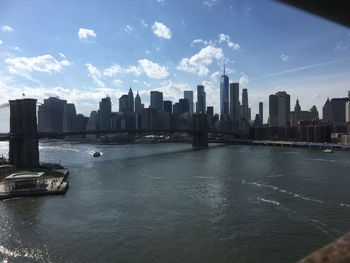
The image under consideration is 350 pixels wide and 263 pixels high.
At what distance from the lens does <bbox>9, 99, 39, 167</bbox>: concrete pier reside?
57688 mm

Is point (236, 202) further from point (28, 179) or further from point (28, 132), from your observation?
point (28, 132)

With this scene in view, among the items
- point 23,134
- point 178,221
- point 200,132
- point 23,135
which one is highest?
point 23,134

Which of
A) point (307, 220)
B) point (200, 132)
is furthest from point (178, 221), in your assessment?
point (200, 132)

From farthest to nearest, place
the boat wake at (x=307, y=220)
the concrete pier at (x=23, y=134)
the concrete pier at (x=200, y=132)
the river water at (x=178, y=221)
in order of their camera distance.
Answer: the concrete pier at (x=200, y=132) < the concrete pier at (x=23, y=134) < the boat wake at (x=307, y=220) < the river water at (x=178, y=221)

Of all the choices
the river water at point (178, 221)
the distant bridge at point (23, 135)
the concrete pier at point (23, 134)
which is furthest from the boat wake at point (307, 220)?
the distant bridge at point (23, 135)

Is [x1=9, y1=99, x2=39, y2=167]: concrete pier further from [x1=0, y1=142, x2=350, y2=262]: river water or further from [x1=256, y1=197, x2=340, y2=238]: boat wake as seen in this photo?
[x1=256, y1=197, x2=340, y2=238]: boat wake

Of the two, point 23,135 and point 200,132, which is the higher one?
point 23,135

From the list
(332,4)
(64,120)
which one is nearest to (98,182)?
(332,4)

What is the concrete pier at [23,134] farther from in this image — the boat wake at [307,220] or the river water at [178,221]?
the boat wake at [307,220]

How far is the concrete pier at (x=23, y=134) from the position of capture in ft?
189

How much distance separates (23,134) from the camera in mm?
58750

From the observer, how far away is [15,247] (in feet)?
68.4

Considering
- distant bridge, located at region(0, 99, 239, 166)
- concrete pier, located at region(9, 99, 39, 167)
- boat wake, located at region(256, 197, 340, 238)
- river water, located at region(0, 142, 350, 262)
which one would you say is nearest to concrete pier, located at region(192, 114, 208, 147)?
distant bridge, located at region(0, 99, 239, 166)

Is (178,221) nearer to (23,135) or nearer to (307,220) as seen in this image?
(307,220)
